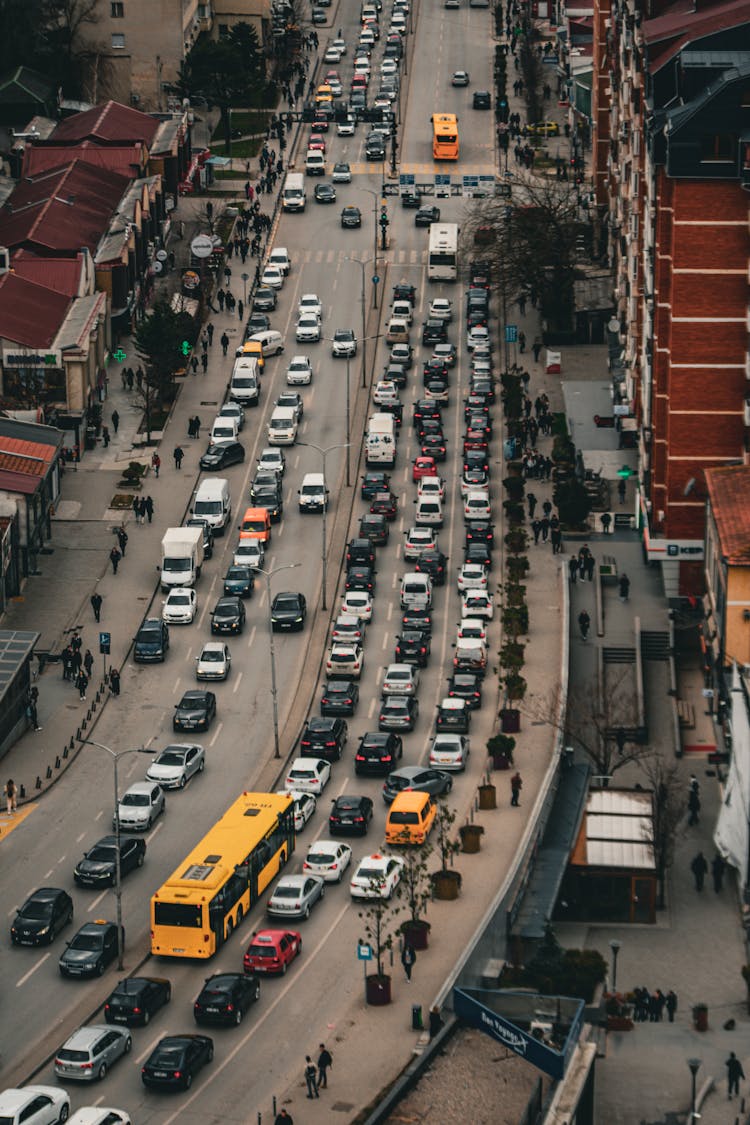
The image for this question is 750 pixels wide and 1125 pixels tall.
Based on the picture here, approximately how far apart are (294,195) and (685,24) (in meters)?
58.2

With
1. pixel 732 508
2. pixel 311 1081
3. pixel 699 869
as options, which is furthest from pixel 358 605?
pixel 311 1081

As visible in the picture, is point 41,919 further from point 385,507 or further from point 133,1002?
point 385,507

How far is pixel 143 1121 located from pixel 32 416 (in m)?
69.5

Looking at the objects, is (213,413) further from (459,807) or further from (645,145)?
(459,807)

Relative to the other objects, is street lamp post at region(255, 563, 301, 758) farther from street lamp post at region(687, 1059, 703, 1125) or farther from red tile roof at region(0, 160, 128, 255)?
red tile roof at region(0, 160, 128, 255)

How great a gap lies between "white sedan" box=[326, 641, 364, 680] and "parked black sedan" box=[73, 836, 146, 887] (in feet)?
67.9

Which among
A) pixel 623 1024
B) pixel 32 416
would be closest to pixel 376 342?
pixel 32 416

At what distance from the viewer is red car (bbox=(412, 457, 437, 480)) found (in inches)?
6063

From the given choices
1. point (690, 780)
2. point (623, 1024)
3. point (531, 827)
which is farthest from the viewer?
point (690, 780)

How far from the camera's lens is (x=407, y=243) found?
627ft

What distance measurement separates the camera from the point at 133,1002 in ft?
323

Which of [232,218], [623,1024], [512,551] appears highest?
[232,218]

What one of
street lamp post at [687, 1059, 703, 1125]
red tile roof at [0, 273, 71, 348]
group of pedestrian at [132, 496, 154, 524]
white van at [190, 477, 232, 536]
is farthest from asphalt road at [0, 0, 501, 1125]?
street lamp post at [687, 1059, 703, 1125]

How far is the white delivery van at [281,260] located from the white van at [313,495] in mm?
37526
